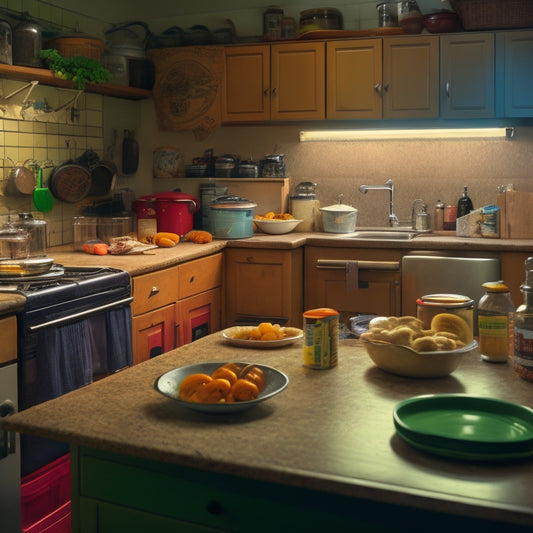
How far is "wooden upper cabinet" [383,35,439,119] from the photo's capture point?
457 centimetres

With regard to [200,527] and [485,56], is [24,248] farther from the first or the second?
[485,56]

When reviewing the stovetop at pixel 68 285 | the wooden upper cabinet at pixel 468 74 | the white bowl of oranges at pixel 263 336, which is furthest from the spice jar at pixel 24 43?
the white bowl of oranges at pixel 263 336

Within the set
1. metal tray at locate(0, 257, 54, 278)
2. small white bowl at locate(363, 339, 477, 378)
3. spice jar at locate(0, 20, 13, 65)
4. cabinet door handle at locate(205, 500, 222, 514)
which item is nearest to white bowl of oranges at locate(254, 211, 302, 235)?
spice jar at locate(0, 20, 13, 65)

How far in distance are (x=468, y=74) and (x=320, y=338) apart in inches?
126

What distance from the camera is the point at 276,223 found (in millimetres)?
4816

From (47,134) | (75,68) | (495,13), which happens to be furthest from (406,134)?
(47,134)

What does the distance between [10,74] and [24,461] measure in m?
2.06

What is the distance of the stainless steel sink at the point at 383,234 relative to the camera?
15.5 feet

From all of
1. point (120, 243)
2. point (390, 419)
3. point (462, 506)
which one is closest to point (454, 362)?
point (390, 419)

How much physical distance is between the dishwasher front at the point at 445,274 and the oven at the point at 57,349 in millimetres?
1763

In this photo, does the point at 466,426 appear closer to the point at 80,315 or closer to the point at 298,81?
the point at 80,315

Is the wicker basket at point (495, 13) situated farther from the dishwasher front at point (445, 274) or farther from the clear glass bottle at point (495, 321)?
the clear glass bottle at point (495, 321)

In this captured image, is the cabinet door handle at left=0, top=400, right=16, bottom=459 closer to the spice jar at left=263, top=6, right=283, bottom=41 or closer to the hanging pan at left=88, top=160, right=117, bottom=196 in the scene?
the hanging pan at left=88, top=160, right=117, bottom=196

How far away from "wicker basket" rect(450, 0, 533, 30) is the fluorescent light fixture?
62 centimetres
